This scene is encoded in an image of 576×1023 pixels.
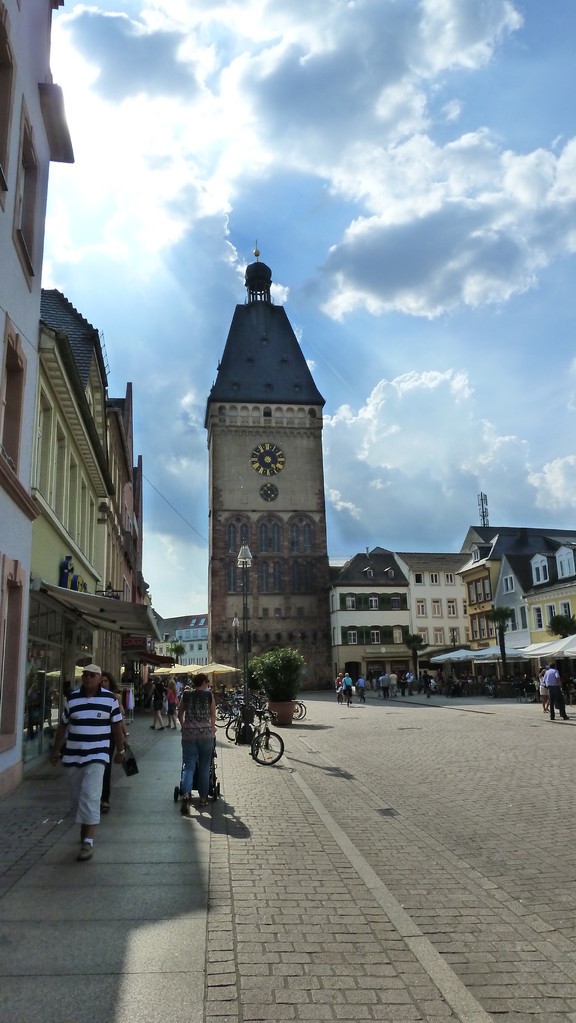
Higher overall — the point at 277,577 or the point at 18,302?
the point at 277,577

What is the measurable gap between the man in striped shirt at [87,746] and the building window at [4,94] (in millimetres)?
6979

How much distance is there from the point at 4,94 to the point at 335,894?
1112 centimetres

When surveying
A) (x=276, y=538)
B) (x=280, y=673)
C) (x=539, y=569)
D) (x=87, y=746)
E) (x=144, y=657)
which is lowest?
(x=87, y=746)

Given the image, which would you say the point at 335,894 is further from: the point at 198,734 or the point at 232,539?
the point at 232,539

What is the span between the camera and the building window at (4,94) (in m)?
10.4

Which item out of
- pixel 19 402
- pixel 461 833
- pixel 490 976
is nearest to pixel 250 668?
pixel 19 402

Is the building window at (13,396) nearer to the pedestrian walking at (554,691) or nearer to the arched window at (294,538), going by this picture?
the pedestrian walking at (554,691)

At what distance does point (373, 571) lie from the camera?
255 ft

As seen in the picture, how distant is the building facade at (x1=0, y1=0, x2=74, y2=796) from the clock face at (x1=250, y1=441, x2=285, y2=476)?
217 ft

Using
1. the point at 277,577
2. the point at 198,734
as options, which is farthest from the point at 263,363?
the point at 198,734

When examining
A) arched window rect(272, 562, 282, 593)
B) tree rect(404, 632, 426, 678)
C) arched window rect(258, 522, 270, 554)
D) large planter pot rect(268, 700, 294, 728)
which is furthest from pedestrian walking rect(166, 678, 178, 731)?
arched window rect(258, 522, 270, 554)

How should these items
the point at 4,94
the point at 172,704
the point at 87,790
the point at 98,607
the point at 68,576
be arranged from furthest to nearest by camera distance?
the point at 172,704, the point at 68,576, the point at 98,607, the point at 4,94, the point at 87,790

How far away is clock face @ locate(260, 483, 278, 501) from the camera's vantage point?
79.0 metres

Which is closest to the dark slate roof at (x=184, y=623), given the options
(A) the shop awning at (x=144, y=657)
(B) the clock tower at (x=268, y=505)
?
(B) the clock tower at (x=268, y=505)
